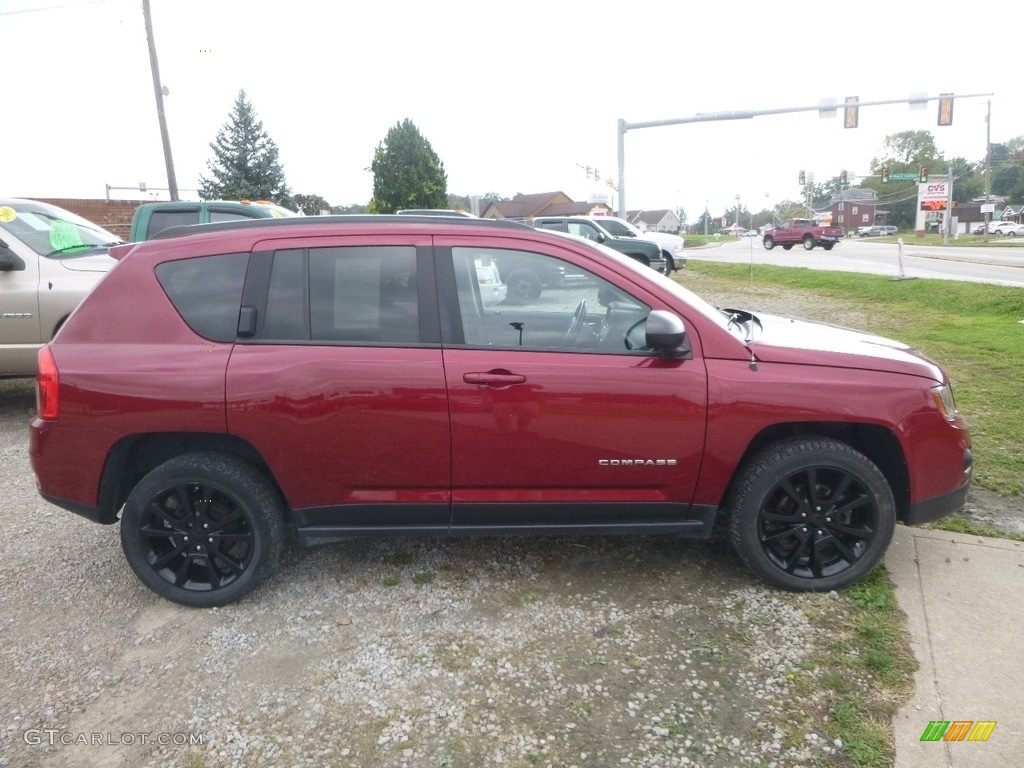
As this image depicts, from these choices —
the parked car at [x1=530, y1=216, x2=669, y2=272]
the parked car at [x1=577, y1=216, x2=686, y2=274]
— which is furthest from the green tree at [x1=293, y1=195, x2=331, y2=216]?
the parked car at [x1=530, y1=216, x2=669, y2=272]

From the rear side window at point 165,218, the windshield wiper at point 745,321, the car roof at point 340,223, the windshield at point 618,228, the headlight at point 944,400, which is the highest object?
the rear side window at point 165,218

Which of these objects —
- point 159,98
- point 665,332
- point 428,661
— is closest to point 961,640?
point 665,332

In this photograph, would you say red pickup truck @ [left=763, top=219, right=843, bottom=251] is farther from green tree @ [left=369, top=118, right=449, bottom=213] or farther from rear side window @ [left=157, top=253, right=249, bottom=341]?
rear side window @ [left=157, top=253, right=249, bottom=341]

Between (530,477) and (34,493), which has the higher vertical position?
(530,477)

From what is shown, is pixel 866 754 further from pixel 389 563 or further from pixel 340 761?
pixel 389 563

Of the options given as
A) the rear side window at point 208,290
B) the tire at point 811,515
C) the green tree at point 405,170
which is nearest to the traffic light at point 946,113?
the green tree at point 405,170

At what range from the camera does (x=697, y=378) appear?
329cm

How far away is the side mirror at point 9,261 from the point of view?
624 centimetres

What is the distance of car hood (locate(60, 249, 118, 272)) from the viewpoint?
6.45 metres

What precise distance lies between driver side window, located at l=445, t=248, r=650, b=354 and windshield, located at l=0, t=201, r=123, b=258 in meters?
4.99

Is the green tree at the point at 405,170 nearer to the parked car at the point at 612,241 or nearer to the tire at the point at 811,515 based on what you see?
the parked car at the point at 612,241

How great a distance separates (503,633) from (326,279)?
5.80ft

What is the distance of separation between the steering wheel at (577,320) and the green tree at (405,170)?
1386 inches

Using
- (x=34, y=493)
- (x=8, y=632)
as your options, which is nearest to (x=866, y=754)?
(x=8, y=632)
